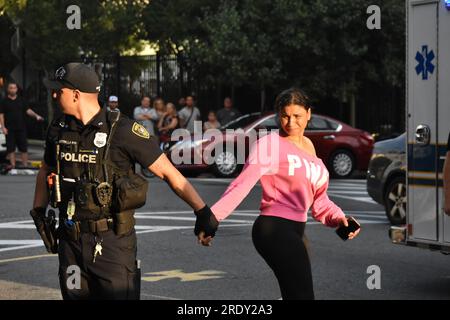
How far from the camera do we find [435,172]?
10.2 m

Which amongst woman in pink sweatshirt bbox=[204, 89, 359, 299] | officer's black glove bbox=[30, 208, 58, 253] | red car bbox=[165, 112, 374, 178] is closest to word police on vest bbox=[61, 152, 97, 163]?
officer's black glove bbox=[30, 208, 58, 253]

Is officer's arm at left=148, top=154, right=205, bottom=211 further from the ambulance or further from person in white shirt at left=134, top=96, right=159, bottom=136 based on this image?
person in white shirt at left=134, top=96, right=159, bottom=136

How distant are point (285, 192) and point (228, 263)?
16.2ft

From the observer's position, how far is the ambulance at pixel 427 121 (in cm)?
1002

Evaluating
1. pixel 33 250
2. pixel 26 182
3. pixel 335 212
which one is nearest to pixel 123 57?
pixel 26 182

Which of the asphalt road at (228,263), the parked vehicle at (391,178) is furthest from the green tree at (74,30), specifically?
the parked vehicle at (391,178)

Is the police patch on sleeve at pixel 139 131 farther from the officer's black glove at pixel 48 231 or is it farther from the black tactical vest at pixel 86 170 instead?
the officer's black glove at pixel 48 231

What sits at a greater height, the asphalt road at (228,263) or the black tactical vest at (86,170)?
the black tactical vest at (86,170)

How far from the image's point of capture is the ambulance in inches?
395

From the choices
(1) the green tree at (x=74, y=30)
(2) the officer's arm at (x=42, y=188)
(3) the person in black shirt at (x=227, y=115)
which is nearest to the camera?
(2) the officer's arm at (x=42, y=188)

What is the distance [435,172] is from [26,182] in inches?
494

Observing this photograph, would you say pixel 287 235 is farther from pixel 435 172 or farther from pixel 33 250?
pixel 33 250

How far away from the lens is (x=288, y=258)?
6.85 meters

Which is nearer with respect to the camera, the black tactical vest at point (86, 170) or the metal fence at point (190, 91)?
the black tactical vest at point (86, 170)
